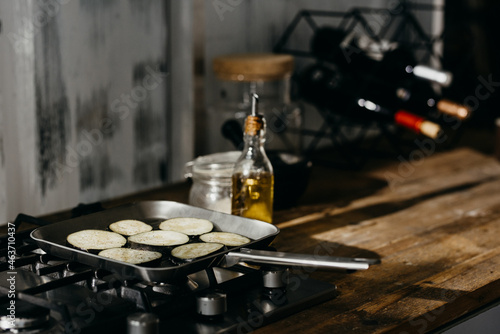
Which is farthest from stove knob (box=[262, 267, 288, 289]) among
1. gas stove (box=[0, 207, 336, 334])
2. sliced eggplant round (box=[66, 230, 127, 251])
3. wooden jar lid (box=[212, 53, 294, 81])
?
wooden jar lid (box=[212, 53, 294, 81])

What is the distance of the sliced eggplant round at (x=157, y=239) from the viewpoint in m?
1.04

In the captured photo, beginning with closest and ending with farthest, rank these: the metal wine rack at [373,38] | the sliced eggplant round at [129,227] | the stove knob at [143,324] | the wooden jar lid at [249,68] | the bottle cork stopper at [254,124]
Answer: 1. the stove knob at [143,324]
2. the sliced eggplant round at [129,227]
3. the bottle cork stopper at [254,124]
4. the wooden jar lid at [249,68]
5. the metal wine rack at [373,38]

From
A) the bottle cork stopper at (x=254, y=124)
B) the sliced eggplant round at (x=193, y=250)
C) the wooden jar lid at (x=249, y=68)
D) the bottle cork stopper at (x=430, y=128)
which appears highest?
the wooden jar lid at (x=249, y=68)

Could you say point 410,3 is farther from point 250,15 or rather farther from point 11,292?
point 11,292

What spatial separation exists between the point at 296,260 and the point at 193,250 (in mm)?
175

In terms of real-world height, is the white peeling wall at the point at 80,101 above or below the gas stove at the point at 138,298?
above

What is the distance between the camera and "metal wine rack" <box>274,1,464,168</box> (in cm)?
191

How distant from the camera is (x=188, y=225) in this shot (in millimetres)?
1134

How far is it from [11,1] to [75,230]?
0.58 metres

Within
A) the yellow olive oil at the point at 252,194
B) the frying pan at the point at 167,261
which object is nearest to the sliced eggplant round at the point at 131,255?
the frying pan at the point at 167,261

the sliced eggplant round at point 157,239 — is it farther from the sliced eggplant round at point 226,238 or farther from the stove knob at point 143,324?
the stove knob at point 143,324

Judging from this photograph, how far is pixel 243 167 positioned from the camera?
129 centimetres

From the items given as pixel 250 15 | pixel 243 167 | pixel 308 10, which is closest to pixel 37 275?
pixel 243 167

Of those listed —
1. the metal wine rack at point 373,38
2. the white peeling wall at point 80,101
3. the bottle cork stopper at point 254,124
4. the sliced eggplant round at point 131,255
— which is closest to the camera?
the sliced eggplant round at point 131,255
